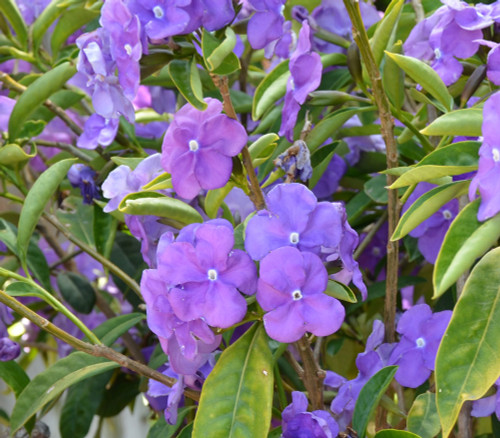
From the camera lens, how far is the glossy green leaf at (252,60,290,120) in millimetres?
788

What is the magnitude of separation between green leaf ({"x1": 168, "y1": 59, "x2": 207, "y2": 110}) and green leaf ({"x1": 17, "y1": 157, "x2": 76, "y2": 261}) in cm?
18

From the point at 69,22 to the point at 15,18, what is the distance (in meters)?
0.07

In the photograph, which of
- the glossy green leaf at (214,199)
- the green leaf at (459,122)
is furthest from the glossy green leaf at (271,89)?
the green leaf at (459,122)

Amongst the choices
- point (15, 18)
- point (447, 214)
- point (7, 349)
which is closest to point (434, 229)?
point (447, 214)

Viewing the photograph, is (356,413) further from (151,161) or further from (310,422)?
(151,161)

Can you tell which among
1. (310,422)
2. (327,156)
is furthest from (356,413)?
(327,156)

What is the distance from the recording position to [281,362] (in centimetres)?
94

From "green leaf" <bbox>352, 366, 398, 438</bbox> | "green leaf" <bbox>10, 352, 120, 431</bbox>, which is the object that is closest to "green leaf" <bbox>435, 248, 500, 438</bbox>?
"green leaf" <bbox>352, 366, 398, 438</bbox>

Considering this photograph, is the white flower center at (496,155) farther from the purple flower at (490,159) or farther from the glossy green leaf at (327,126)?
the glossy green leaf at (327,126)

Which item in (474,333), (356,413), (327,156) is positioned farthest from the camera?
(327,156)

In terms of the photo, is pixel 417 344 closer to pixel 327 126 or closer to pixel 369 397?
pixel 369 397

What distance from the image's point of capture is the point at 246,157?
0.64 meters

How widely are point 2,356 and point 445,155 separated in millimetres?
524

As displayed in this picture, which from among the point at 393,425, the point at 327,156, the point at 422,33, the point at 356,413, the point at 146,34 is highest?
the point at 146,34
